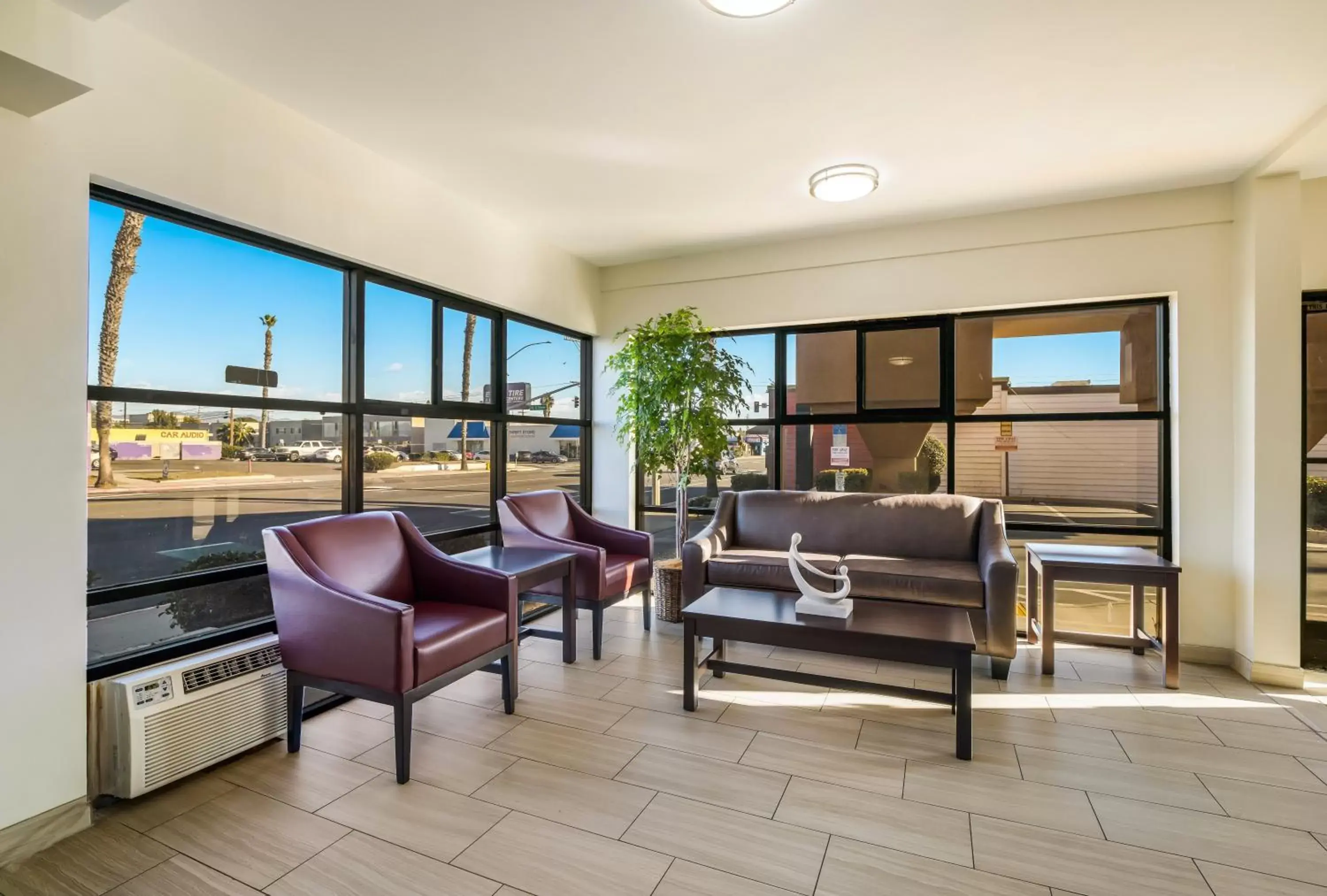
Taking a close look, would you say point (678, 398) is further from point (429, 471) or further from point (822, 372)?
point (429, 471)

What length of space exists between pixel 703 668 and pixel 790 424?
237cm

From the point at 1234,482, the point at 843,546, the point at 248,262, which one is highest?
the point at 248,262

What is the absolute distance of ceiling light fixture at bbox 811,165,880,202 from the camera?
11.7 feet

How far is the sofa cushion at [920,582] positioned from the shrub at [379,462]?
9.08 ft

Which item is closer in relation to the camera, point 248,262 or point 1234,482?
point 248,262

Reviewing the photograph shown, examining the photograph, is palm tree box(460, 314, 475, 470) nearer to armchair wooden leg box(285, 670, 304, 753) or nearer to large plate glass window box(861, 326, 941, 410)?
armchair wooden leg box(285, 670, 304, 753)

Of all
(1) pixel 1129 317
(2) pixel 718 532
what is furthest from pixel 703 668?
(1) pixel 1129 317

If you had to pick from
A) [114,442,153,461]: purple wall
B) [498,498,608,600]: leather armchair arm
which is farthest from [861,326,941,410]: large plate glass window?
[114,442,153,461]: purple wall

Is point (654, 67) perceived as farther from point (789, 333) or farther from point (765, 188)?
point (789, 333)

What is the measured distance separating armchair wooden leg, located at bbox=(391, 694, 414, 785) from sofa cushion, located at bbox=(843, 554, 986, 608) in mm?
2419

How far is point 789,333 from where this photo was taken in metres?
5.20

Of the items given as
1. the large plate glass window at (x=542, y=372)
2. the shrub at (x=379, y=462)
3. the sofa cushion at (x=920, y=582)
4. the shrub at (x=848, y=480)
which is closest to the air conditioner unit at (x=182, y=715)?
Answer: the shrub at (x=379, y=462)

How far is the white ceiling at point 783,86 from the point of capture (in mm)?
2318

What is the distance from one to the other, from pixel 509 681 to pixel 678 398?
2.44 metres
